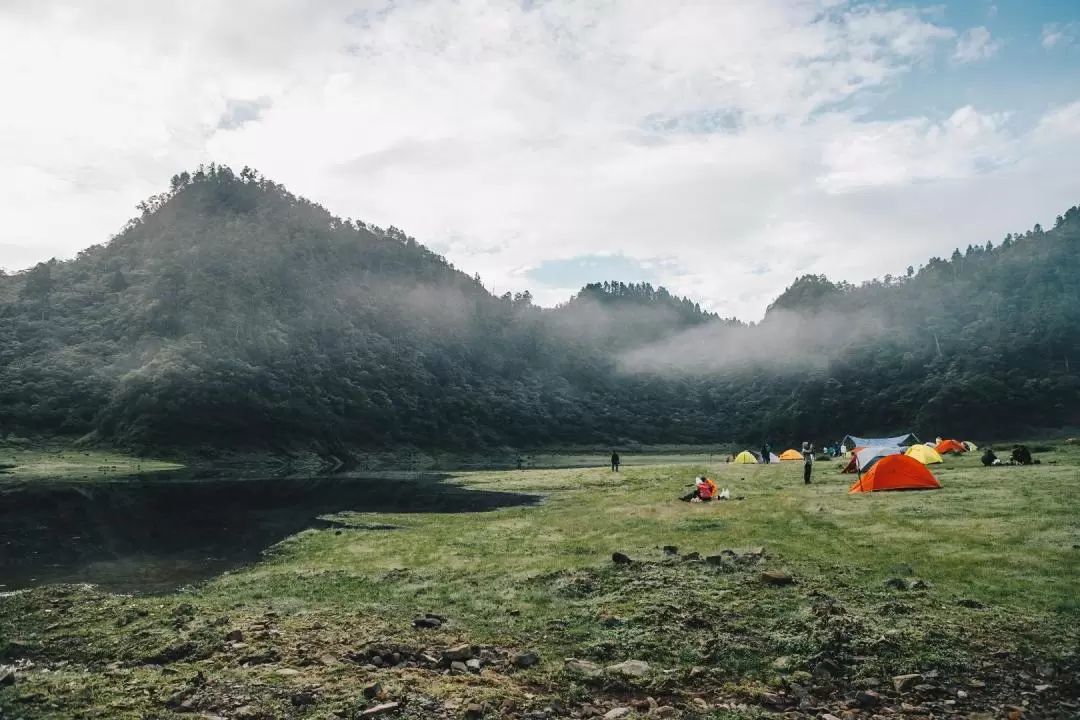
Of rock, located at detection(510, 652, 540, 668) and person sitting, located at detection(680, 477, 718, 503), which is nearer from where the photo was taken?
rock, located at detection(510, 652, 540, 668)

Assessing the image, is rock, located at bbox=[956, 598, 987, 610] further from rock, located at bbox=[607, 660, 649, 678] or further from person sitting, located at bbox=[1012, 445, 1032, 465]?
person sitting, located at bbox=[1012, 445, 1032, 465]

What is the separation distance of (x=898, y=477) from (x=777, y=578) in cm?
2054

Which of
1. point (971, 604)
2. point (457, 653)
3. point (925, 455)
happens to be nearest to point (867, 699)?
point (971, 604)

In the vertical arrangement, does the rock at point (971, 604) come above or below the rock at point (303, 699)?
above

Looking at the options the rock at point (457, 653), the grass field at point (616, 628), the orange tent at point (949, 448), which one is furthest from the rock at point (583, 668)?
the orange tent at point (949, 448)

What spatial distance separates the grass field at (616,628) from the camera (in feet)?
31.5

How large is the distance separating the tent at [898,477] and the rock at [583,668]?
84.2 ft

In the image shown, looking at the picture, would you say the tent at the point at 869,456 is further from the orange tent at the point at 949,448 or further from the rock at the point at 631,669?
the rock at the point at 631,669

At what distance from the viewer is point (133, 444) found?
12469 centimetres

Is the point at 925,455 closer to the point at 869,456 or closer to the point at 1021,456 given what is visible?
the point at 1021,456

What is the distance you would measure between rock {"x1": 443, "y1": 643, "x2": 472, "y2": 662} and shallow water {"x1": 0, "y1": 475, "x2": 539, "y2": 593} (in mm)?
11986

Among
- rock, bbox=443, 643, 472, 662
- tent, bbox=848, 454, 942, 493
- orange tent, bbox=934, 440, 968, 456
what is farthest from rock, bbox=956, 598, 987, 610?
orange tent, bbox=934, 440, 968, 456

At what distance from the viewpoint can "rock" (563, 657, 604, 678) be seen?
1065cm

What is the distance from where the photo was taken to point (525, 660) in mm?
11305
